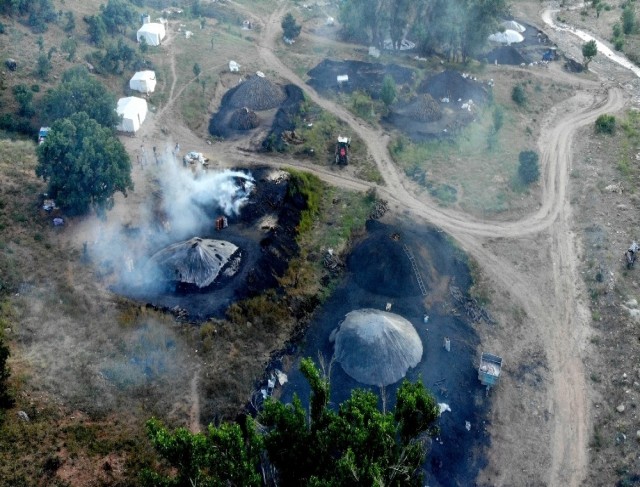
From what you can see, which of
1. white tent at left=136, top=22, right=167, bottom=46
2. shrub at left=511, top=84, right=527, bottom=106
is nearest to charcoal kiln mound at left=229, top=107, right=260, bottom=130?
white tent at left=136, top=22, right=167, bottom=46

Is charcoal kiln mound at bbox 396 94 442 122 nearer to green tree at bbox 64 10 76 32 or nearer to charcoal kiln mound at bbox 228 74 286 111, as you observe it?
charcoal kiln mound at bbox 228 74 286 111

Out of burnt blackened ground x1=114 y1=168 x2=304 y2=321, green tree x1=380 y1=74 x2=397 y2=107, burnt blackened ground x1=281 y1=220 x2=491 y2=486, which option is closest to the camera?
burnt blackened ground x1=281 y1=220 x2=491 y2=486

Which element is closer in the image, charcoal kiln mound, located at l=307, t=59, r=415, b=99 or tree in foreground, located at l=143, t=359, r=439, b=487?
tree in foreground, located at l=143, t=359, r=439, b=487

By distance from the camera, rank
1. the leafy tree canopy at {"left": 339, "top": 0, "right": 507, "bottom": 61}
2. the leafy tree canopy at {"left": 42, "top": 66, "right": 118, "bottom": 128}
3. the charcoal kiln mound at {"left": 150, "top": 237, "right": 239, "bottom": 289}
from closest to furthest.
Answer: the charcoal kiln mound at {"left": 150, "top": 237, "right": 239, "bottom": 289} → the leafy tree canopy at {"left": 42, "top": 66, "right": 118, "bottom": 128} → the leafy tree canopy at {"left": 339, "top": 0, "right": 507, "bottom": 61}

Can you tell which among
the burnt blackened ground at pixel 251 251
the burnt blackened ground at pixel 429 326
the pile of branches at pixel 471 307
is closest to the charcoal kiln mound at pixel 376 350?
the burnt blackened ground at pixel 429 326

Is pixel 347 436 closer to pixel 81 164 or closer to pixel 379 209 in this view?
pixel 379 209

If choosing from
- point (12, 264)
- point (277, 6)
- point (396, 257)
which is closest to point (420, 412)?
point (396, 257)

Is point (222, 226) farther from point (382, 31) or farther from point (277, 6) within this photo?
point (277, 6)
